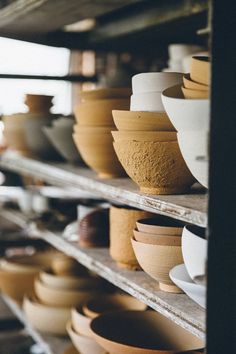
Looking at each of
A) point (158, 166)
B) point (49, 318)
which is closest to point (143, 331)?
point (49, 318)

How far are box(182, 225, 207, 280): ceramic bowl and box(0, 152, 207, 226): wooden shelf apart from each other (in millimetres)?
63

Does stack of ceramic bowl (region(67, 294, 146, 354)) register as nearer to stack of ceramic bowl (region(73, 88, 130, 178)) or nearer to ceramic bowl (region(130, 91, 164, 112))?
stack of ceramic bowl (region(73, 88, 130, 178))

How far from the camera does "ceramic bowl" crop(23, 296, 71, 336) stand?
243cm

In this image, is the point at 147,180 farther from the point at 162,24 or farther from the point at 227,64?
the point at 162,24

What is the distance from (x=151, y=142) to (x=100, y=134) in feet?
1.50

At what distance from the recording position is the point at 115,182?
183 cm

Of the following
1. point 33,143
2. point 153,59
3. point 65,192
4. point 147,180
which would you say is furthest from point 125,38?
point 147,180

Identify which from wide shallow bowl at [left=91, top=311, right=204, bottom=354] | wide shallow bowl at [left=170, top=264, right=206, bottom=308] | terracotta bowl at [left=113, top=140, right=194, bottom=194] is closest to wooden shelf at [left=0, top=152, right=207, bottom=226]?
terracotta bowl at [left=113, top=140, right=194, bottom=194]

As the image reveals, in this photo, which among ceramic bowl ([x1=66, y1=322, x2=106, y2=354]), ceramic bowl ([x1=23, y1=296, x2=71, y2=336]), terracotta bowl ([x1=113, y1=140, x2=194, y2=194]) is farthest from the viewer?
ceramic bowl ([x1=23, y1=296, x2=71, y2=336])

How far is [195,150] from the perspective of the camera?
134 cm

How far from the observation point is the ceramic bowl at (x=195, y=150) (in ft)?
4.33

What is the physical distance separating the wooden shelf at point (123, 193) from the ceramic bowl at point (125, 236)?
0.27 feet

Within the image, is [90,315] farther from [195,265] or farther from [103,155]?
[195,265]

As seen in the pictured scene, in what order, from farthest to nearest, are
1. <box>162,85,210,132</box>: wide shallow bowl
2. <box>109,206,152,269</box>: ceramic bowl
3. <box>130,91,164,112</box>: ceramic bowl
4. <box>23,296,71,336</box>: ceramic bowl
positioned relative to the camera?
<box>23,296,71,336</box>: ceramic bowl
<box>109,206,152,269</box>: ceramic bowl
<box>130,91,164,112</box>: ceramic bowl
<box>162,85,210,132</box>: wide shallow bowl
